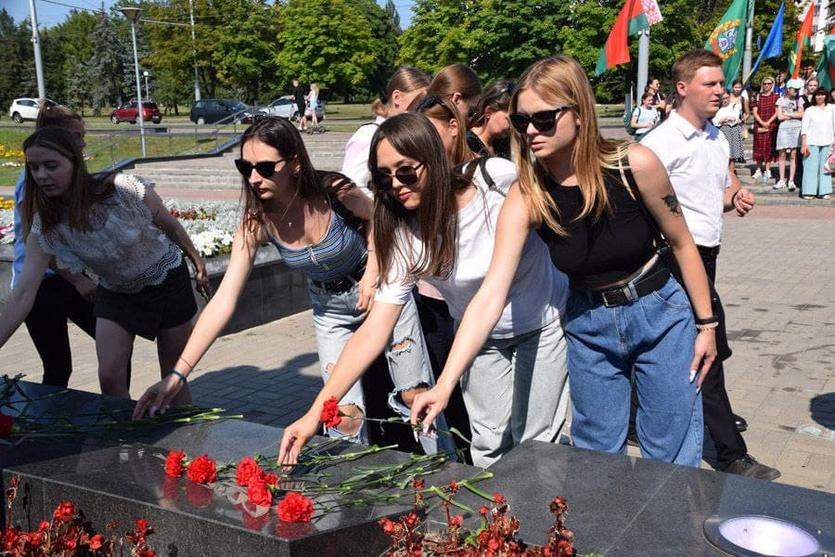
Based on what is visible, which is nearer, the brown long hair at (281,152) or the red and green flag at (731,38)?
the brown long hair at (281,152)

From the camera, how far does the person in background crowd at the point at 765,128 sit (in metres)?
15.9

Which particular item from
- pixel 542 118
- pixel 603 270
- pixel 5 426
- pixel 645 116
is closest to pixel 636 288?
pixel 603 270

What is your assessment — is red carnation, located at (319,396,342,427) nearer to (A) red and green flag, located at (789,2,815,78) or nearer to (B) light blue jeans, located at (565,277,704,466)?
(B) light blue jeans, located at (565,277,704,466)

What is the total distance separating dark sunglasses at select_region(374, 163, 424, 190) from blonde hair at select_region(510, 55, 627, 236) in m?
0.37

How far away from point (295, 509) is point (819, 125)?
13703 millimetres

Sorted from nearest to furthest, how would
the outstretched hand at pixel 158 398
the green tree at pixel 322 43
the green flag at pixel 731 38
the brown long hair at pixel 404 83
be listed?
the outstretched hand at pixel 158 398 < the brown long hair at pixel 404 83 < the green flag at pixel 731 38 < the green tree at pixel 322 43

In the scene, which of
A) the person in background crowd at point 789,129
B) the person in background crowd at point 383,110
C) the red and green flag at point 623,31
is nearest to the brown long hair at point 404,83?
the person in background crowd at point 383,110

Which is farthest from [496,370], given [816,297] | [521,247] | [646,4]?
[646,4]

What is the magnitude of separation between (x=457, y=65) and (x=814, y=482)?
2.68 meters

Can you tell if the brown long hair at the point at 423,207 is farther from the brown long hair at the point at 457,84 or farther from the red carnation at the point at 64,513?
the brown long hair at the point at 457,84

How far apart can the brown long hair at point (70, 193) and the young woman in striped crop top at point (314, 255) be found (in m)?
0.81

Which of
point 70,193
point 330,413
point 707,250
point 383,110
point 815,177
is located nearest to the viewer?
point 330,413

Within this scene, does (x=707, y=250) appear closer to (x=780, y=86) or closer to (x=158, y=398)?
(x=158, y=398)

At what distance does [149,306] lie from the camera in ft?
13.2
